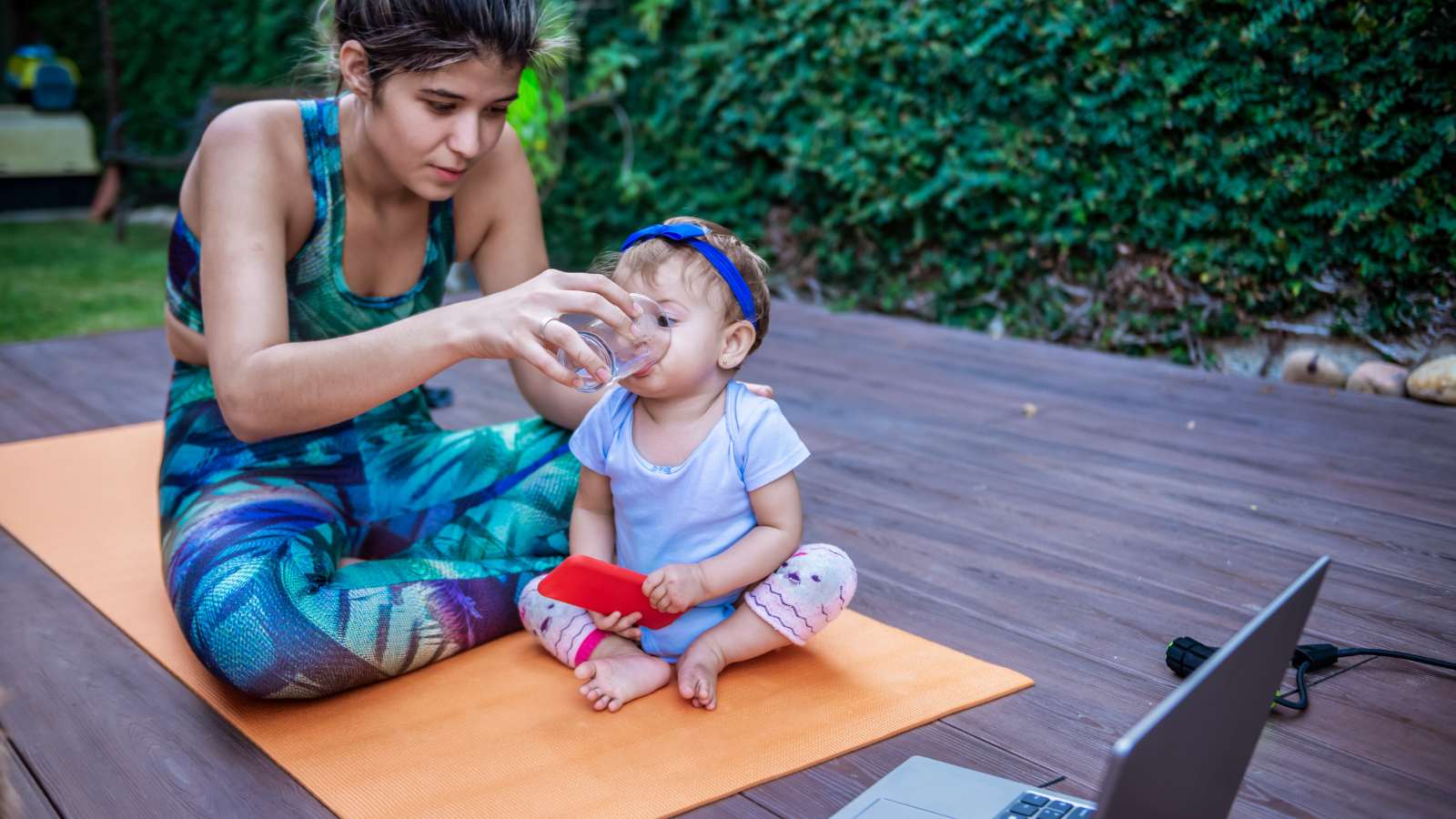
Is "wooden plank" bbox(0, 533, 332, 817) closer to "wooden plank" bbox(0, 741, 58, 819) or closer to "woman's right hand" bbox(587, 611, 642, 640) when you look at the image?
"wooden plank" bbox(0, 741, 58, 819)

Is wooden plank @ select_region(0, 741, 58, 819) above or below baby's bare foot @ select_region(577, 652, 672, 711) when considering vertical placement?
below

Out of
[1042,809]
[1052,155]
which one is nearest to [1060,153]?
[1052,155]

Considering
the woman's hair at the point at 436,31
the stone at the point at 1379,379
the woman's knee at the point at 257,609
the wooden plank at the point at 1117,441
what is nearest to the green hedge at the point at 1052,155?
the stone at the point at 1379,379

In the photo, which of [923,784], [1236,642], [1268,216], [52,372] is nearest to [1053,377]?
[1268,216]

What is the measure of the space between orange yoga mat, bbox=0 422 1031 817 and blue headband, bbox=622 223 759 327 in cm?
54

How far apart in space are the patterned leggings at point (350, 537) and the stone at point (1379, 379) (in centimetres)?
259

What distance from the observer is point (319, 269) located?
186 cm

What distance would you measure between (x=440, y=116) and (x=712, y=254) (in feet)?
1.39

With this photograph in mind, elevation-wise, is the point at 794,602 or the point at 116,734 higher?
the point at 794,602

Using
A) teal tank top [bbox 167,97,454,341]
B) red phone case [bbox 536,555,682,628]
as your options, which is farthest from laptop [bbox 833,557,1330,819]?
teal tank top [bbox 167,97,454,341]

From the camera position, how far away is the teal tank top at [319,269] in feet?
6.00

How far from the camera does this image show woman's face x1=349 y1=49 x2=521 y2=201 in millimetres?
1584

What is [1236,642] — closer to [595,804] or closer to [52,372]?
[595,804]

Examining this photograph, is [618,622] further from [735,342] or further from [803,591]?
[735,342]
